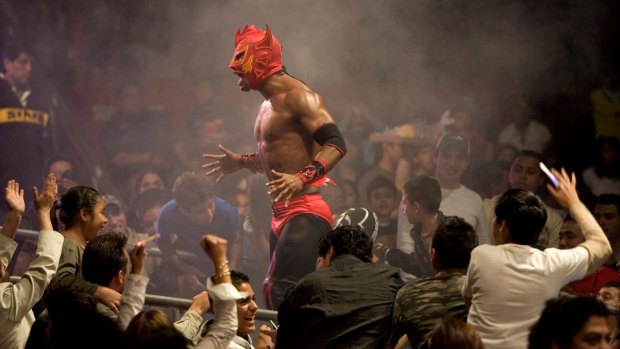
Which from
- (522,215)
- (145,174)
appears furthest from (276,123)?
(145,174)

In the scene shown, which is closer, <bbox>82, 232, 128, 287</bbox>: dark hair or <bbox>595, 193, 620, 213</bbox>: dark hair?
<bbox>82, 232, 128, 287</bbox>: dark hair

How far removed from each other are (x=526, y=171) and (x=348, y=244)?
5635 millimetres

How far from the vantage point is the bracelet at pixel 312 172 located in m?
5.55

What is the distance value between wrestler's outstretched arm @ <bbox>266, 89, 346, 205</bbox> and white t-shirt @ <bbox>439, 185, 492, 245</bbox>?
317cm

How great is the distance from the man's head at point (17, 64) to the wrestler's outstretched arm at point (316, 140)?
4.73 meters

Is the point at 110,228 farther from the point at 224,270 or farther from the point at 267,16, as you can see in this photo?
the point at 224,270

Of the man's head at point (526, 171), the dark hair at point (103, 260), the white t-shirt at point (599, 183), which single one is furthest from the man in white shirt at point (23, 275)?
the white t-shirt at point (599, 183)

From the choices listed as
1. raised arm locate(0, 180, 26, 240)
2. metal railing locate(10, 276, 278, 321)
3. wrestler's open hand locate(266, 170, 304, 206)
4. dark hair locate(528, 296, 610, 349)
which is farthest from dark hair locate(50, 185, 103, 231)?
dark hair locate(528, 296, 610, 349)

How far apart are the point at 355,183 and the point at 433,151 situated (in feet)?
2.69

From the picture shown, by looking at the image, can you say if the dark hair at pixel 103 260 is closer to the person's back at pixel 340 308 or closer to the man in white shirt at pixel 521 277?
the person's back at pixel 340 308

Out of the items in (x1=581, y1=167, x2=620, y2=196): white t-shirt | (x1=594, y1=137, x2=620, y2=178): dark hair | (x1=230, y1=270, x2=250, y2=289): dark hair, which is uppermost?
(x1=594, y1=137, x2=620, y2=178): dark hair

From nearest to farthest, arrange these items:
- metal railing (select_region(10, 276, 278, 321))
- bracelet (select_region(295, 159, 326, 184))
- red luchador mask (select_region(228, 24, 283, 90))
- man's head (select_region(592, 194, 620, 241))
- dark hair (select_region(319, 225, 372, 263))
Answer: dark hair (select_region(319, 225, 372, 263)) < metal railing (select_region(10, 276, 278, 321)) < bracelet (select_region(295, 159, 326, 184)) < red luchador mask (select_region(228, 24, 283, 90)) < man's head (select_region(592, 194, 620, 241))

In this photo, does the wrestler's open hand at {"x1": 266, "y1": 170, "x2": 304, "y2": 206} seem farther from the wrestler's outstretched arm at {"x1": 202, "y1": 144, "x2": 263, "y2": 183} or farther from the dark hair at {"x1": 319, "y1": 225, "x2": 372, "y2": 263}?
the dark hair at {"x1": 319, "y1": 225, "x2": 372, "y2": 263}

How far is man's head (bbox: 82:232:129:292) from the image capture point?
11.8 feet
